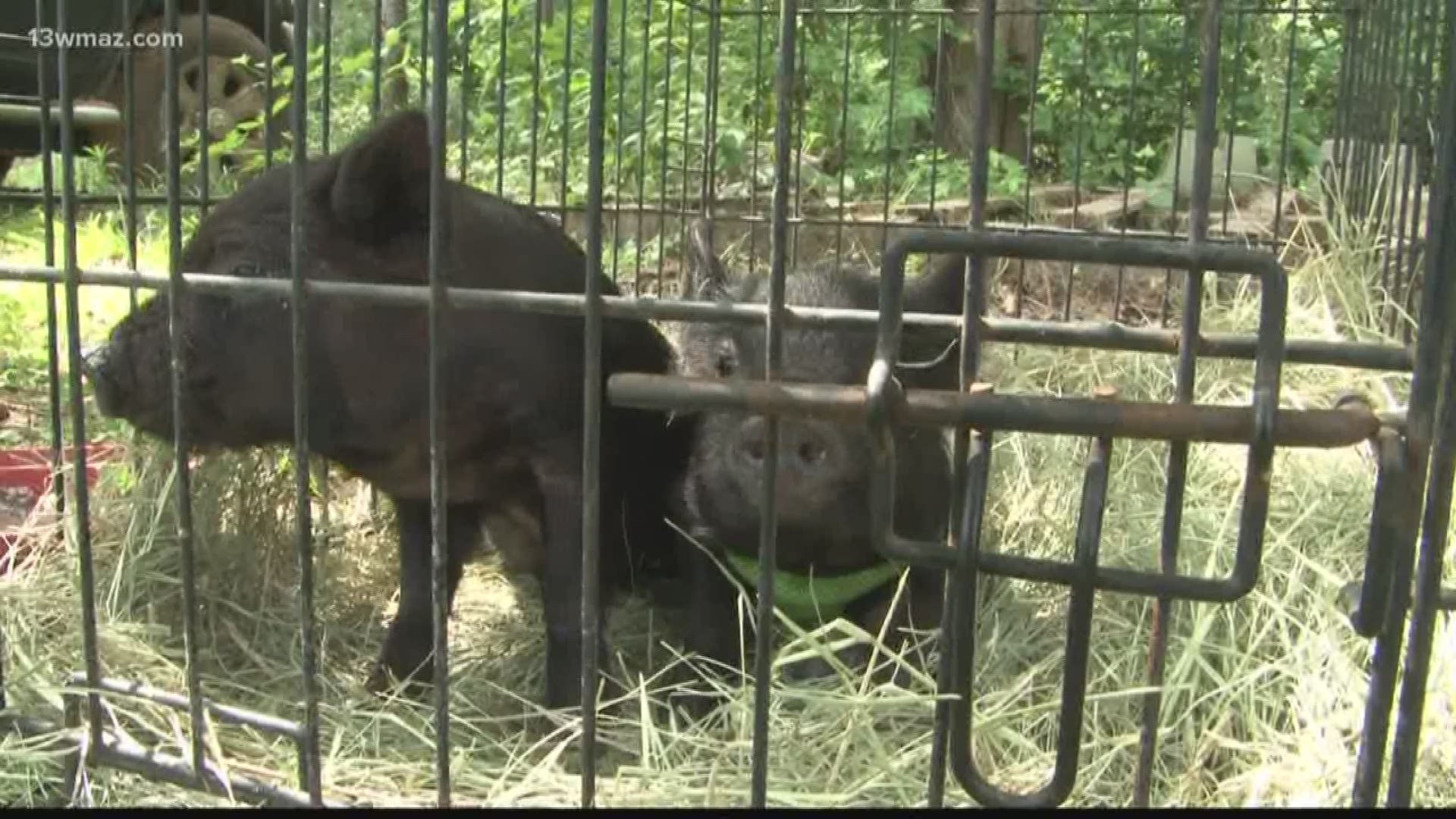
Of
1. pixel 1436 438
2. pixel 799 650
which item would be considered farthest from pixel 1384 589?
pixel 799 650

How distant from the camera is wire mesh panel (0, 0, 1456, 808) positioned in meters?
1.38

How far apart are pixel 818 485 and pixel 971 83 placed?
570 cm

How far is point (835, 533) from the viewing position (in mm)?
2701

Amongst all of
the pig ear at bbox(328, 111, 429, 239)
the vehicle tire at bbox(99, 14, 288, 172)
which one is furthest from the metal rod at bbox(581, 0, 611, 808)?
the vehicle tire at bbox(99, 14, 288, 172)

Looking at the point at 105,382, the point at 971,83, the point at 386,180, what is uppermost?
the point at 971,83

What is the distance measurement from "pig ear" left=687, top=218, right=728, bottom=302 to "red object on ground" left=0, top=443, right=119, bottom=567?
141cm

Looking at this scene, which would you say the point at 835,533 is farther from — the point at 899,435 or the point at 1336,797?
the point at 1336,797

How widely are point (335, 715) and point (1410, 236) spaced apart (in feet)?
10.5

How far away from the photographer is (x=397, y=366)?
271 centimetres

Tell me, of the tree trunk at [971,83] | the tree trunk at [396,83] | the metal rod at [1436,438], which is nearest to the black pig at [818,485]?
the metal rod at [1436,438]

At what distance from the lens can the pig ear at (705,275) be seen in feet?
10.6

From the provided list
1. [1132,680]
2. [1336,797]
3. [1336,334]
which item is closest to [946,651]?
[1336,797]

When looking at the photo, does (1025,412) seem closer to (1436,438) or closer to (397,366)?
(1436,438)

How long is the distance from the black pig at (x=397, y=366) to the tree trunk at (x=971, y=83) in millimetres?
5210
